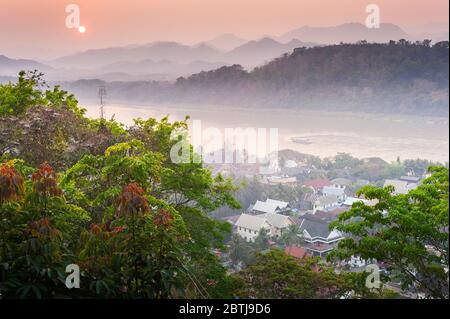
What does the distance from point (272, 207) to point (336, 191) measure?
4.36 feet

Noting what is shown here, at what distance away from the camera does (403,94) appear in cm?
875

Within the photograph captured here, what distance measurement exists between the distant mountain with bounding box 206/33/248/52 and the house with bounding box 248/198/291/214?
3.42 meters

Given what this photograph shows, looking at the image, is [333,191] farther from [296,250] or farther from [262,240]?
[262,240]

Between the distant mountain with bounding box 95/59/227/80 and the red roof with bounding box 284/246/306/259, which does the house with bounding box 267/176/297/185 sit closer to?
the red roof with bounding box 284/246/306/259

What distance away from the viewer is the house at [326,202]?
26.6 feet

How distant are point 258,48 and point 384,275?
6105 mm

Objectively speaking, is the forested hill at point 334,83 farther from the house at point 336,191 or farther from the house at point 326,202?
the house at point 326,202

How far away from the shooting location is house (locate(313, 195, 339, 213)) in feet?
26.6

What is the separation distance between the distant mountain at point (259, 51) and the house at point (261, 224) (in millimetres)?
3718

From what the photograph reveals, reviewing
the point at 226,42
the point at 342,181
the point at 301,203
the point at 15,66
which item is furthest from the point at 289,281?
the point at 15,66

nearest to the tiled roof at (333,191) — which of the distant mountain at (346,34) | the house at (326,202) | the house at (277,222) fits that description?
the house at (326,202)

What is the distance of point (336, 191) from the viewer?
848 centimetres

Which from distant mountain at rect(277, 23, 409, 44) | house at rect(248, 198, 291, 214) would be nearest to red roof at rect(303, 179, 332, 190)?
house at rect(248, 198, 291, 214)

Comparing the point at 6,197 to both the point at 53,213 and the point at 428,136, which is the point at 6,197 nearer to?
the point at 53,213
